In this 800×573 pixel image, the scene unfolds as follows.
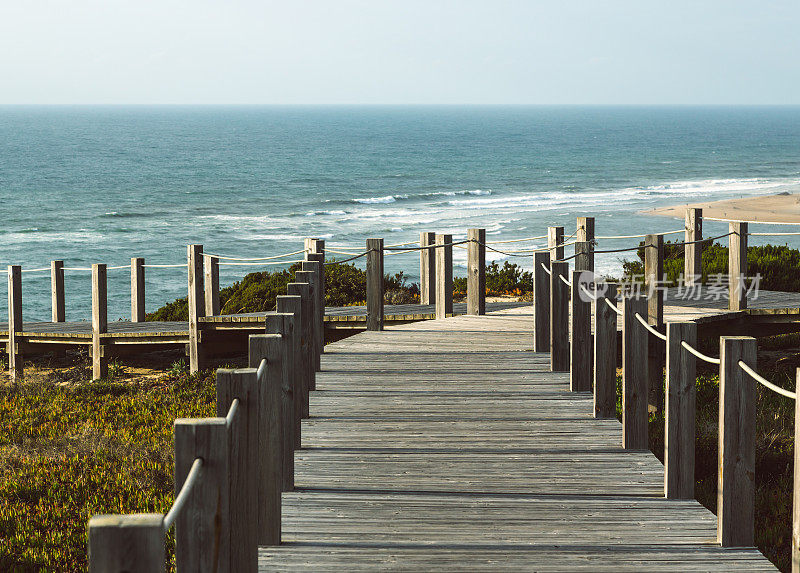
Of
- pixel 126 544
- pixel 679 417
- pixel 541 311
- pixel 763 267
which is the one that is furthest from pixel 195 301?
pixel 126 544

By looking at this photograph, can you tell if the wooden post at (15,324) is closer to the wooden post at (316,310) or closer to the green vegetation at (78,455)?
the green vegetation at (78,455)

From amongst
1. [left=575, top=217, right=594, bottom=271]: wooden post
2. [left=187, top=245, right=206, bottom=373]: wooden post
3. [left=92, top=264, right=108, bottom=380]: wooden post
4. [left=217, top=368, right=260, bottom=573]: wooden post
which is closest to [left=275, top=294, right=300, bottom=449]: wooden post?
[left=217, top=368, right=260, bottom=573]: wooden post

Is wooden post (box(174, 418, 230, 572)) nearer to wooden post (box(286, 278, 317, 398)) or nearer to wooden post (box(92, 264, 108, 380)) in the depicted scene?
wooden post (box(286, 278, 317, 398))

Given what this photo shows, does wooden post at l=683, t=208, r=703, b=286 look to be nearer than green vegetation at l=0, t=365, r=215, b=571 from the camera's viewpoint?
No

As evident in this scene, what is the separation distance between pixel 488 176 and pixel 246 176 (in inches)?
854

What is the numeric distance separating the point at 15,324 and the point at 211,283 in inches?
147

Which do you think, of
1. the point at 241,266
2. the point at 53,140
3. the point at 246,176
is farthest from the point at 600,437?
the point at 53,140

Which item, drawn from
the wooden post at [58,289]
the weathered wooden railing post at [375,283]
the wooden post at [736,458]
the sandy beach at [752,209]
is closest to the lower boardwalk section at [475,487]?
the wooden post at [736,458]

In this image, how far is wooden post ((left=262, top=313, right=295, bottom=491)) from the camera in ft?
16.5

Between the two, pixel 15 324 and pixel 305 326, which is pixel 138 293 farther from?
pixel 305 326

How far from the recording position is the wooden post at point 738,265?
11281mm

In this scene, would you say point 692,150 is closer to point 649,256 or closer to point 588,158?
point 588,158

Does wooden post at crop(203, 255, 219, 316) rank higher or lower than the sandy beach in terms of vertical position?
lower

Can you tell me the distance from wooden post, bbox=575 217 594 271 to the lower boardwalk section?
2.93m
